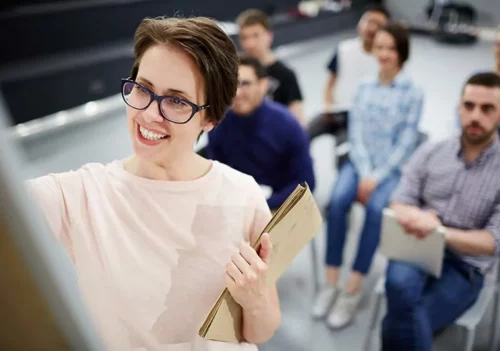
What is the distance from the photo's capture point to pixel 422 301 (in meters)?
1.67

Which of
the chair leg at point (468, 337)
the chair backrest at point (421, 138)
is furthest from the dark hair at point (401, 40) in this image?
the chair leg at point (468, 337)

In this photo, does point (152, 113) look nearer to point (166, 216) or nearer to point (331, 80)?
point (166, 216)

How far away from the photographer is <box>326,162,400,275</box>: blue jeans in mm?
2271

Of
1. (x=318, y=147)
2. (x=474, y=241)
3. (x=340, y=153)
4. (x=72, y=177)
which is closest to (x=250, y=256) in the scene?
(x=72, y=177)

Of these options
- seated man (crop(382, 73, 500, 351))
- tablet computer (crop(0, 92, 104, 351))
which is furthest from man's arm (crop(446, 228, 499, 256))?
tablet computer (crop(0, 92, 104, 351))

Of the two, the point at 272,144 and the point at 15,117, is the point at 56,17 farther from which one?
the point at 272,144

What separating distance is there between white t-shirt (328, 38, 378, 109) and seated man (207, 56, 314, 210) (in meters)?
1.17

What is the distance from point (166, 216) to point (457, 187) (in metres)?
1.26

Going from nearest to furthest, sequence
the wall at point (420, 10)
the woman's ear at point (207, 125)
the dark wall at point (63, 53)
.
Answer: the woman's ear at point (207, 125) < the dark wall at point (63, 53) < the wall at point (420, 10)

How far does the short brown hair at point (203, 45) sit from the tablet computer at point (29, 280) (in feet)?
1.56

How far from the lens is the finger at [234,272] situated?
2.48ft

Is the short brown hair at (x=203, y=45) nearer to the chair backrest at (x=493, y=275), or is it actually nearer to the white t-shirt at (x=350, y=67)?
the chair backrest at (x=493, y=275)

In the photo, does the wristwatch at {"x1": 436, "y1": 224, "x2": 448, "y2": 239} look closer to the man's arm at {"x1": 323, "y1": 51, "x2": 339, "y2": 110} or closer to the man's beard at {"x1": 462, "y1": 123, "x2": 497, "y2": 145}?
the man's beard at {"x1": 462, "y1": 123, "x2": 497, "y2": 145}

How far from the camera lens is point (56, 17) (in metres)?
4.26
